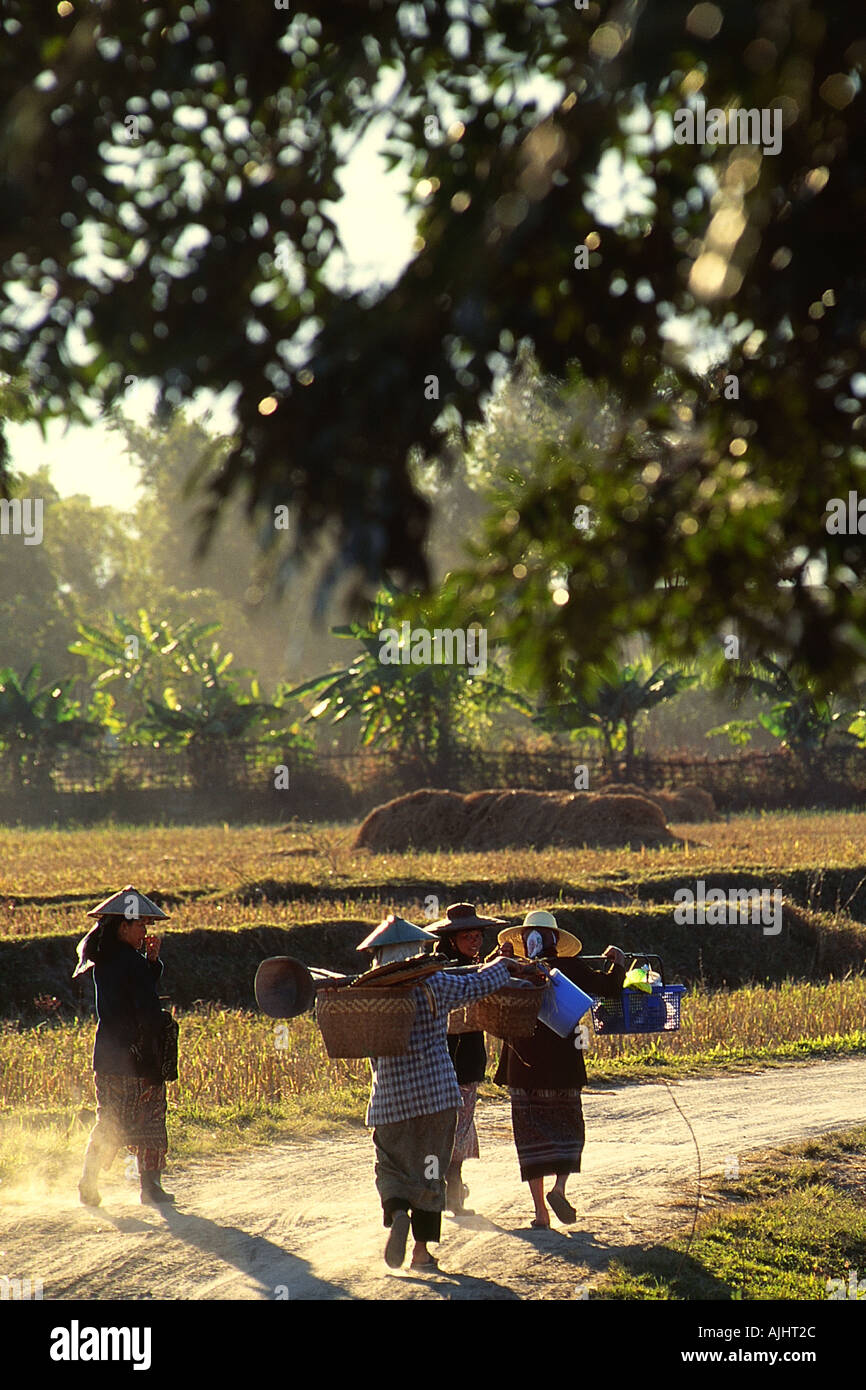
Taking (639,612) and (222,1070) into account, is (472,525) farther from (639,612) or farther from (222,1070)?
(639,612)

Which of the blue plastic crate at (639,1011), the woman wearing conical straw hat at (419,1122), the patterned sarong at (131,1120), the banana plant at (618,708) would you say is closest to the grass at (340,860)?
the banana plant at (618,708)

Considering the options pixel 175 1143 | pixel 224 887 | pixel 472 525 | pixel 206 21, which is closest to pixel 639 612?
pixel 206 21

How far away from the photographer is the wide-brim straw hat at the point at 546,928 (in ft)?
30.8

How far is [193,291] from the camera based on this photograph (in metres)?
5.45

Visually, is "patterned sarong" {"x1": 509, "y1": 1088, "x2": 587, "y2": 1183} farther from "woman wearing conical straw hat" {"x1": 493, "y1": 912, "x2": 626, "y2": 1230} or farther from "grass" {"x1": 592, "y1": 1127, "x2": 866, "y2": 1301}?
"grass" {"x1": 592, "y1": 1127, "x2": 866, "y2": 1301}

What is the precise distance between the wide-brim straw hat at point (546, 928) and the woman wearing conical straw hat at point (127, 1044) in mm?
2221

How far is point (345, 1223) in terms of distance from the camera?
28.7 feet

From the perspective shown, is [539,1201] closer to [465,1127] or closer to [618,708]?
[465,1127]

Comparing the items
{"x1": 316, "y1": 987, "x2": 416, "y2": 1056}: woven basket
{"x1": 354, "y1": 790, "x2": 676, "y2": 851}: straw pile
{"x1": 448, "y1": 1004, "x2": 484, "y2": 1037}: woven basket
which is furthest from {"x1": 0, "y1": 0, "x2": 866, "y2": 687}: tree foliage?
{"x1": 354, "y1": 790, "x2": 676, "y2": 851}: straw pile

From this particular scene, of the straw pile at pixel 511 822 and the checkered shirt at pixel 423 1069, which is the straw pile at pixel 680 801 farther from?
the checkered shirt at pixel 423 1069

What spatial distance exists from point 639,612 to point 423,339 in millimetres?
1534

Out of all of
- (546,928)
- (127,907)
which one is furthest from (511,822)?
(127,907)

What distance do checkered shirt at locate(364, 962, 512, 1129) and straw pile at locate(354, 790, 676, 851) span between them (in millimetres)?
22475
